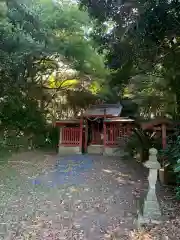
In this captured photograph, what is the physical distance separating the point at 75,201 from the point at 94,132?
24.9 ft


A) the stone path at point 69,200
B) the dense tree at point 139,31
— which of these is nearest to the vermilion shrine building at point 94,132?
the stone path at point 69,200

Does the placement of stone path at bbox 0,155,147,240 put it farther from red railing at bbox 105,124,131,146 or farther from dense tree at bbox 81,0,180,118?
dense tree at bbox 81,0,180,118

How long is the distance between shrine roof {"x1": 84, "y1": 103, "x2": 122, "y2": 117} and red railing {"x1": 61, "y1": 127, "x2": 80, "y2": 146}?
Result: 3.06 feet

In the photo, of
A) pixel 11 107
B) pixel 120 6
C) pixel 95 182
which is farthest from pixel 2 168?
pixel 120 6

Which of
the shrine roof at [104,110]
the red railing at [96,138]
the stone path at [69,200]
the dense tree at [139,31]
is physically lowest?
the stone path at [69,200]

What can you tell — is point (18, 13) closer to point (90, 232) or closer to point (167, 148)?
point (167, 148)

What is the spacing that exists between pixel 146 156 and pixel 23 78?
650 centimetres

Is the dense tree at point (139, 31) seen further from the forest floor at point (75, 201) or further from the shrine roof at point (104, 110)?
the shrine roof at point (104, 110)

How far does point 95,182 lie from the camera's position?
7762 millimetres

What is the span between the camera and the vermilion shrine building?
1270 centimetres

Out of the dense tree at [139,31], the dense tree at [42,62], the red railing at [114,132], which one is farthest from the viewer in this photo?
the red railing at [114,132]

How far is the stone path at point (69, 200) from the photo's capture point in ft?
15.1

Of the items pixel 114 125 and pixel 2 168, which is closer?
pixel 2 168

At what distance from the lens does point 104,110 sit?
13266mm
